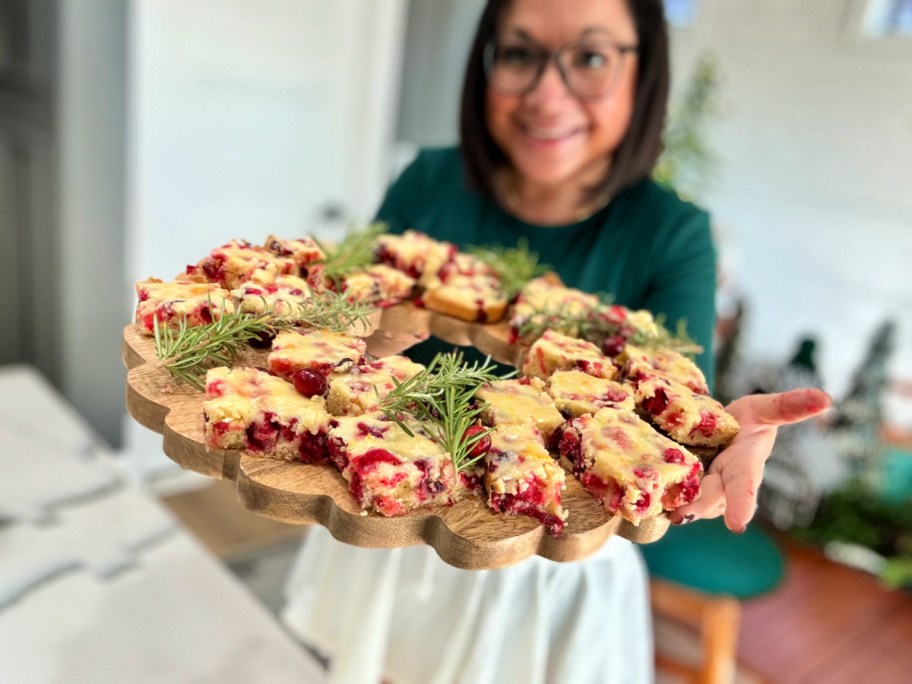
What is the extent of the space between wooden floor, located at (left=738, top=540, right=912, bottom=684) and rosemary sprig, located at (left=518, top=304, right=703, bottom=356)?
1.74 meters

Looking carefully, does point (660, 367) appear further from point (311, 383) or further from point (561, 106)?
point (561, 106)

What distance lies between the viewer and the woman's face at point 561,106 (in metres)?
1.11

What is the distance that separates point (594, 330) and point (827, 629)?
2.30 meters

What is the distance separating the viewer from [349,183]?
2752 millimetres

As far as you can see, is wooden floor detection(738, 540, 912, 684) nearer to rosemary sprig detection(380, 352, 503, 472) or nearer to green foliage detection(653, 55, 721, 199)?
green foliage detection(653, 55, 721, 199)

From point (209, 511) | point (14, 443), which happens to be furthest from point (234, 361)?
point (209, 511)

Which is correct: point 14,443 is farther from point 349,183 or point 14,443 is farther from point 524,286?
point 349,183

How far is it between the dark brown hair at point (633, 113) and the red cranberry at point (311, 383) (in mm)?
874

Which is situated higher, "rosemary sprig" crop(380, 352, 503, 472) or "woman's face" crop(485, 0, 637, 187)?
"woman's face" crop(485, 0, 637, 187)

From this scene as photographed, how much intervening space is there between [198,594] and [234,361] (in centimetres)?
66

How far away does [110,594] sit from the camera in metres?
1.07

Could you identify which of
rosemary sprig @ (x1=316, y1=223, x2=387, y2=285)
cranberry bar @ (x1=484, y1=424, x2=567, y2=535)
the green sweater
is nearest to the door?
the green sweater

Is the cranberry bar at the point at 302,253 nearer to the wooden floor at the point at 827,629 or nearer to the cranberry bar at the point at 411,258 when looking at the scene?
the cranberry bar at the point at 411,258

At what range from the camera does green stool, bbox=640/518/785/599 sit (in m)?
1.91
